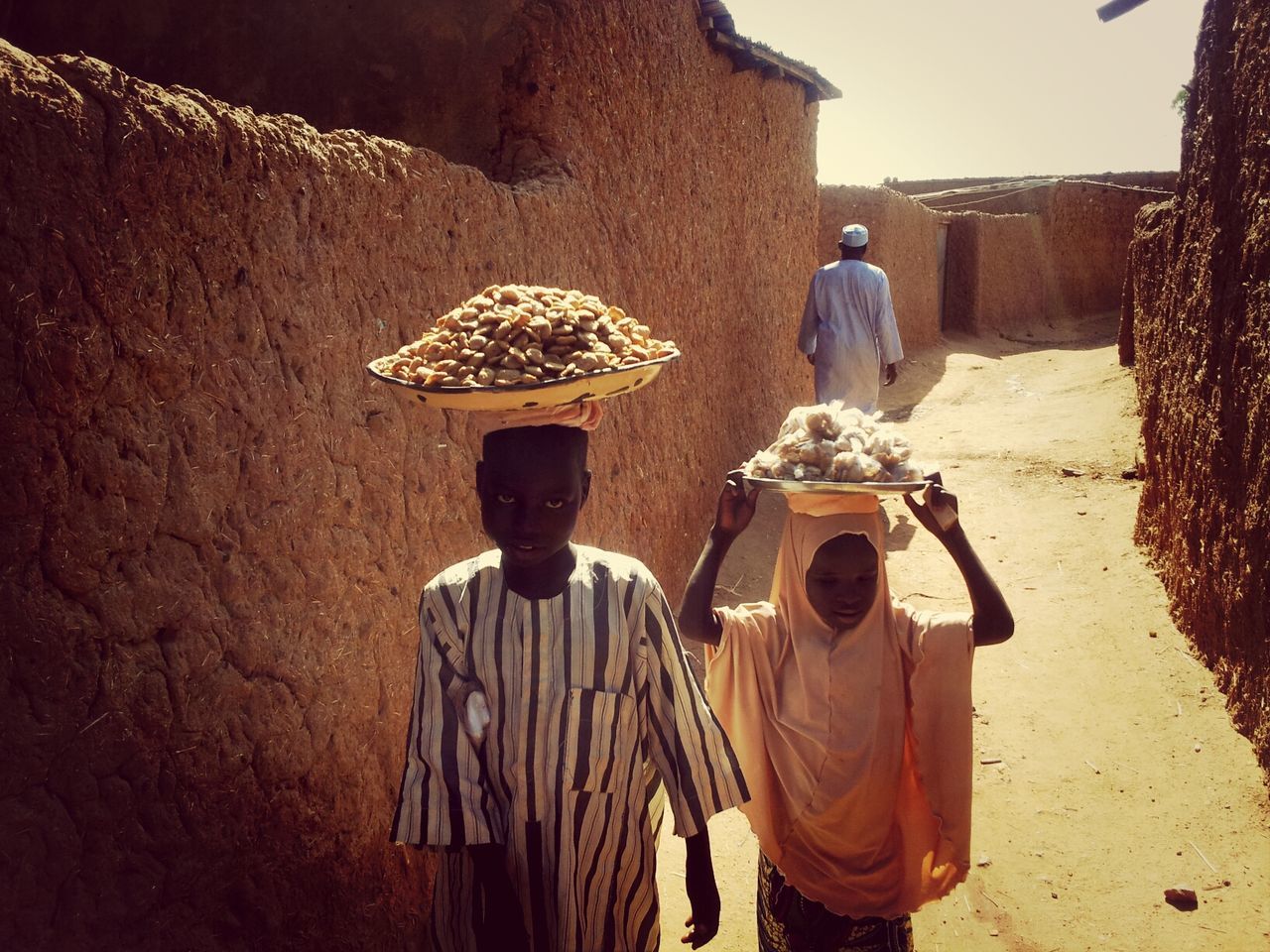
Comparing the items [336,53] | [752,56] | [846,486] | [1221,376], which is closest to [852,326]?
[752,56]

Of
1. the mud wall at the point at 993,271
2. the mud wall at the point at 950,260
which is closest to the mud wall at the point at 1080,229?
the mud wall at the point at 950,260

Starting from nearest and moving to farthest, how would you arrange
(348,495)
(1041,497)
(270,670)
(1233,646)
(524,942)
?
1. (524,942)
2. (270,670)
3. (348,495)
4. (1233,646)
5. (1041,497)

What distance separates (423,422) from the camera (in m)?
2.91

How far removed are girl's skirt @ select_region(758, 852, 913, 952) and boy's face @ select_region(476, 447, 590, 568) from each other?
1.23 meters

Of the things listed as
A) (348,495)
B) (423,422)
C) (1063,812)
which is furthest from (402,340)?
(1063,812)

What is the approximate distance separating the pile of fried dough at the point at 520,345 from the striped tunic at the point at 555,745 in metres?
0.45

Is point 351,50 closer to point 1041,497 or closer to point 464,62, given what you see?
point 464,62

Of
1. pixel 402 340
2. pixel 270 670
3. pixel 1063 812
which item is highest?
pixel 402 340

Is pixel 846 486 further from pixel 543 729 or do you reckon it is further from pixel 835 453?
pixel 543 729

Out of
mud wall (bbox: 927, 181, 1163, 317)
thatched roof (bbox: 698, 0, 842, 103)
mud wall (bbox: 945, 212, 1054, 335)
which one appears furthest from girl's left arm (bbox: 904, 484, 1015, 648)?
mud wall (bbox: 927, 181, 1163, 317)

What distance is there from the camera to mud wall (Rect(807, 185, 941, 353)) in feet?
42.2

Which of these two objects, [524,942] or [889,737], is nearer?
[524,942]

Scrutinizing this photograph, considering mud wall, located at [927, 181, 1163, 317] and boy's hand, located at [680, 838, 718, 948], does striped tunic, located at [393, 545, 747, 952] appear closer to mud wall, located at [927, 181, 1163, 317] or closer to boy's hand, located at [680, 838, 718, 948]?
boy's hand, located at [680, 838, 718, 948]

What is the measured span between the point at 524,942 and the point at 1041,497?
6386mm
